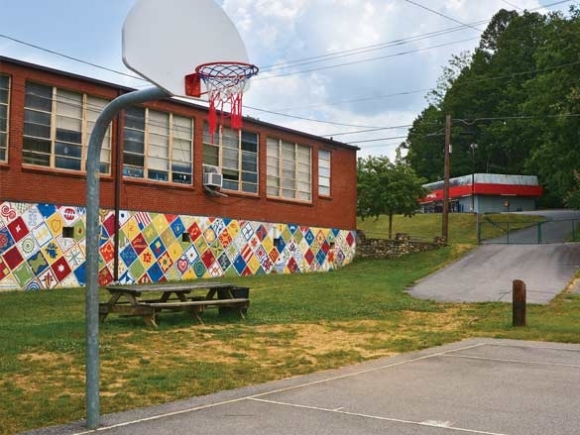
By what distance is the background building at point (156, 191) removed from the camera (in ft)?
70.0

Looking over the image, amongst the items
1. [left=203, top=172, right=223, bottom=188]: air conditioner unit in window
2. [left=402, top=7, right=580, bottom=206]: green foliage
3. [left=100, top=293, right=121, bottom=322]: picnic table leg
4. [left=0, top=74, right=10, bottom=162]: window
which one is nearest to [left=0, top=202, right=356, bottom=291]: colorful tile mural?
[left=203, top=172, right=223, bottom=188]: air conditioner unit in window

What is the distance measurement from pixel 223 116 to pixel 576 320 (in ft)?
38.9

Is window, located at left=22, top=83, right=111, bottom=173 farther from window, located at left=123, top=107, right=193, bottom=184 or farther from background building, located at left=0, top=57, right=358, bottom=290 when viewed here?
window, located at left=123, top=107, right=193, bottom=184

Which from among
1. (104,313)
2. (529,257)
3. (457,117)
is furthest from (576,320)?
(457,117)

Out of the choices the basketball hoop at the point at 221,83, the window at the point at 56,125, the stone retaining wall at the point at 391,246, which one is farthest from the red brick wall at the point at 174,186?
the basketball hoop at the point at 221,83

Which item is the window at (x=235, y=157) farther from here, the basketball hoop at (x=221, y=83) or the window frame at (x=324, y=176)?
the basketball hoop at (x=221, y=83)

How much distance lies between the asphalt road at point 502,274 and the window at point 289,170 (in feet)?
26.6

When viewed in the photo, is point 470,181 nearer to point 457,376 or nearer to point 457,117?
point 457,117

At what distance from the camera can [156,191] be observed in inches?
1002

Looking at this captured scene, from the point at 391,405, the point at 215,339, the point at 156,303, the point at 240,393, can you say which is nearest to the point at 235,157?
the point at 156,303

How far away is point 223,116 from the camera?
7750 millimetres

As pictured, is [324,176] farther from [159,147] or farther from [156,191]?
[156,191]

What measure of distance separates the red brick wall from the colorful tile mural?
402 millimetres

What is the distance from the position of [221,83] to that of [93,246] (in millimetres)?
2198
